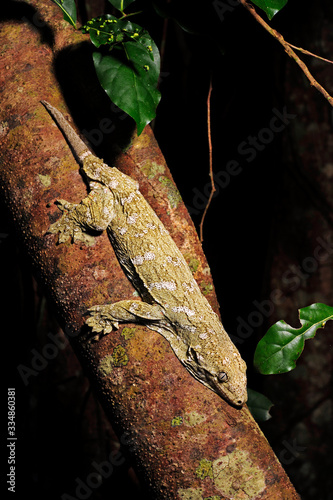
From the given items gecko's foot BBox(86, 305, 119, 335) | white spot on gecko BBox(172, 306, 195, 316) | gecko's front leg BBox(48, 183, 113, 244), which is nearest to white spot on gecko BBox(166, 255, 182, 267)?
white spot on gecko BBox(172, 306, 195, 316)

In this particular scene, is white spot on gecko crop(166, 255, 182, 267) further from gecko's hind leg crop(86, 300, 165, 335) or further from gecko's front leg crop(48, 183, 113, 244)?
gecko's front leg crop(48, 183, 113, 244)

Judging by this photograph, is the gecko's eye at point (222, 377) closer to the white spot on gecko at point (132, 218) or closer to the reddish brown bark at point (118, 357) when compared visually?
the reddish brown bark at point (118, 357)

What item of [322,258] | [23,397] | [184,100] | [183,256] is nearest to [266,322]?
Result: [322,258]

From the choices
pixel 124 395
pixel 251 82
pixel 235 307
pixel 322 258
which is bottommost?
pixel 235 307

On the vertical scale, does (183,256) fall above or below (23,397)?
above

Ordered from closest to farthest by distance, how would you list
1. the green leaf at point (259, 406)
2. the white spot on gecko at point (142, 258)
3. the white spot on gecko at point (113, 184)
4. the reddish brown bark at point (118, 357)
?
the reddish brown bark at point (118, 357)
the white spot on gecko at point (142, 258)
the white spot on gecko at point (113, 184)
the green leaf at point (259, 406)

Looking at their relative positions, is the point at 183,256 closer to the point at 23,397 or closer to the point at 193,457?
the point at 193,457

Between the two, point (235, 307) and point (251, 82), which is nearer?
point (251, 82)

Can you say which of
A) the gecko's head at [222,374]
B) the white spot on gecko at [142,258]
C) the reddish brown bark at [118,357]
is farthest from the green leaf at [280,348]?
the white spot on gecko at [142,258]
